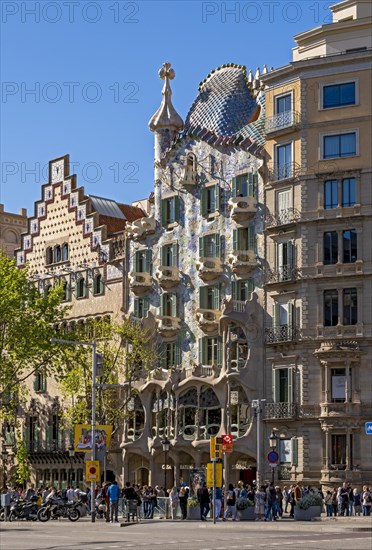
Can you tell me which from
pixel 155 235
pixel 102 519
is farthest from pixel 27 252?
pixel 102 519

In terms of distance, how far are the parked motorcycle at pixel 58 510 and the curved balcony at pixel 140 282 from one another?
70.6 feet

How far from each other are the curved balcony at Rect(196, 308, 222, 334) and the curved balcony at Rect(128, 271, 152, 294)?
555 cm

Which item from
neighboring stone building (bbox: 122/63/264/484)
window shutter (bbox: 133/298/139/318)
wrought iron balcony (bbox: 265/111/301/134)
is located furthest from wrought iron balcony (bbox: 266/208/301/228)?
window shutter (bbox: 133/298/139/318)

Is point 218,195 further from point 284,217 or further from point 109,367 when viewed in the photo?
point 109,367

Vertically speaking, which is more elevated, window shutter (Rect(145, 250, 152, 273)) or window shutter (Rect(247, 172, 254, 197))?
window shutter (Rect(247, 172, 254, 197))

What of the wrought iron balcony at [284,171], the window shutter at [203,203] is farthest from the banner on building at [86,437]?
the window shutter at [203,203]

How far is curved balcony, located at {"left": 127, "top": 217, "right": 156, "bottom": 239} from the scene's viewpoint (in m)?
75.5

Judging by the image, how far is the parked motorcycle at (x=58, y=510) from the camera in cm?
5431

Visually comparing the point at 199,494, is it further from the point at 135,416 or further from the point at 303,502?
the point at 135,416

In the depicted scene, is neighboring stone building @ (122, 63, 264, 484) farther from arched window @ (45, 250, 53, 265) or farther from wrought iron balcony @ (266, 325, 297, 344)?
arched window @ (45, 250, 53, 265)

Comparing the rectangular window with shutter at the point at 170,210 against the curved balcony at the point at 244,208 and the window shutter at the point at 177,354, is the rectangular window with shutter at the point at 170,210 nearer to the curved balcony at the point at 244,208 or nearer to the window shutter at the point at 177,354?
the curved balcony at the point at 244,208

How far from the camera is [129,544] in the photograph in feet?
114

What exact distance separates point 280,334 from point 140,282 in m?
12.1

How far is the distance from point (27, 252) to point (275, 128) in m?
25.6
